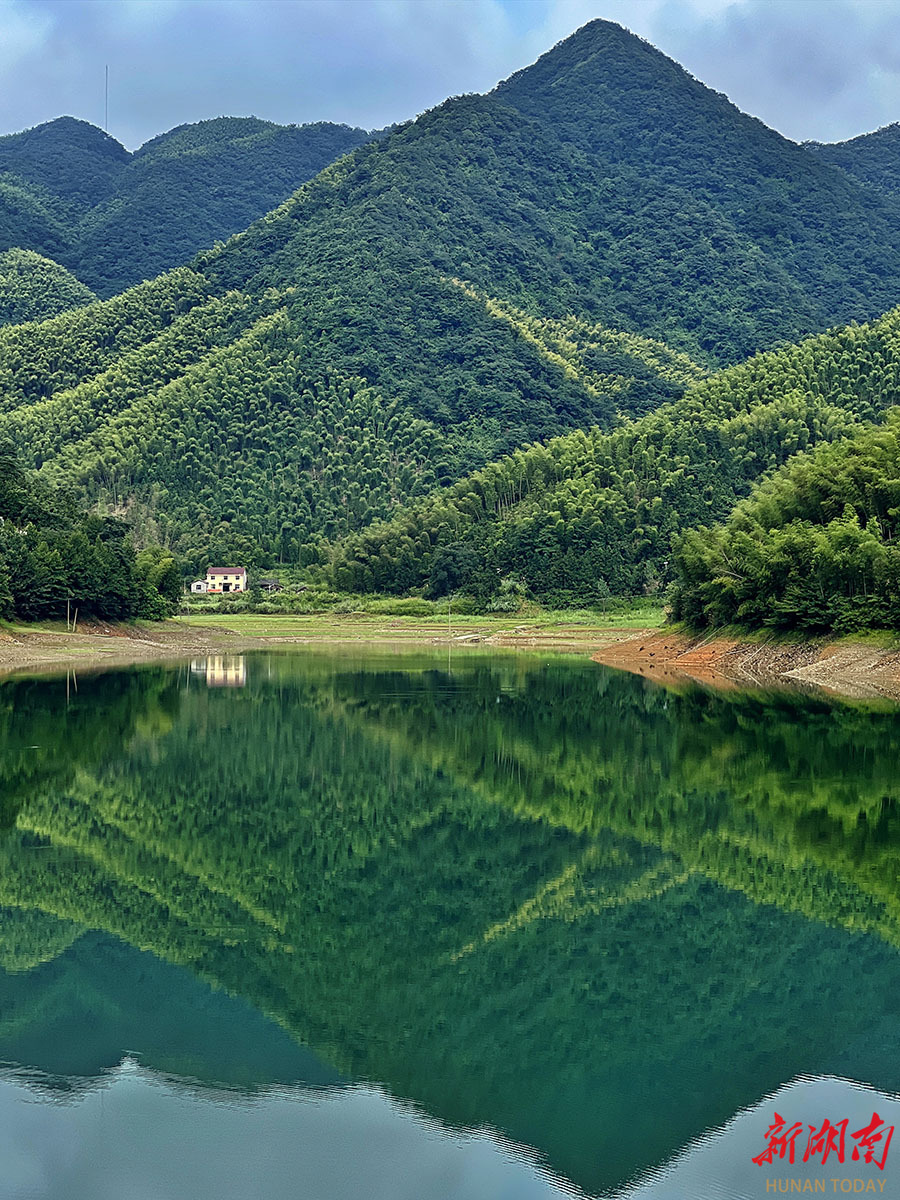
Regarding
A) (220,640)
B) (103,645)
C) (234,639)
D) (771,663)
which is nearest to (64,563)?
(103,645)

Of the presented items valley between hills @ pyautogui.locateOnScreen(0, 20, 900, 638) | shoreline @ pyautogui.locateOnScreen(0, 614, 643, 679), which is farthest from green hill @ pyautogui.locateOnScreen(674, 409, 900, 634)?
shoreline @ pyautogui.locateOnScreen(0, 614, 643, 679)

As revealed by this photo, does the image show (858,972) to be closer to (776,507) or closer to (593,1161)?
(593,1161)

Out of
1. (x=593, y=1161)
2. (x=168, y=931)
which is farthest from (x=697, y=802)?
(x=593, y=1161)

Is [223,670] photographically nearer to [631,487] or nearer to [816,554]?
[816,554]

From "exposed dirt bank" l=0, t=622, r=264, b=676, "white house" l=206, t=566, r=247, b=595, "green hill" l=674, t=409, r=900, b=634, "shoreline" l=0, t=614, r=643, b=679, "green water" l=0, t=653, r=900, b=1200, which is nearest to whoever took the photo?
"green water" l=0, t=653, r=900, b=1200

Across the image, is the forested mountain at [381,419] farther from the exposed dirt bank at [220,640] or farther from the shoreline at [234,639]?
the exposed dirt bank at [220,640]

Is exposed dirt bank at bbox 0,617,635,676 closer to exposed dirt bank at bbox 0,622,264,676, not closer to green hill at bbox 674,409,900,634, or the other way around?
exposed dirt bank at bbox 0,622,264,676
